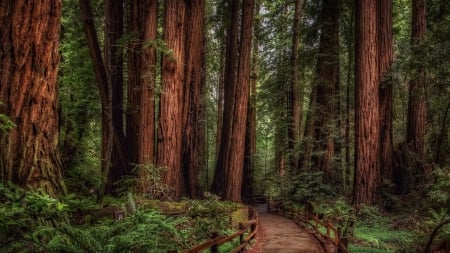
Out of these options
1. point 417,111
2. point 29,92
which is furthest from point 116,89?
point 417,111

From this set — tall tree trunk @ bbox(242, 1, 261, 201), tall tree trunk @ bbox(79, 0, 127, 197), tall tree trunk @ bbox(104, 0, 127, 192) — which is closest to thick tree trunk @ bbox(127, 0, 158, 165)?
tall tree trunk @ bbox(104, 0, 127, 192)

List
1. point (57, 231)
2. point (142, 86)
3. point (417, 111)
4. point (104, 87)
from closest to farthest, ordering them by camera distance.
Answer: point (57, 231), point (104, 87), point (142, 86), point (417, 111)

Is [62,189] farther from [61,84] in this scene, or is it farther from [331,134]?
[331,134]

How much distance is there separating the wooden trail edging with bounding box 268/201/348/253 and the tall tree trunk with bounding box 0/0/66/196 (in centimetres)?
616

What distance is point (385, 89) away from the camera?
1585 centimetres

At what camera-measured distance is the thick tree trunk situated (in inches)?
524

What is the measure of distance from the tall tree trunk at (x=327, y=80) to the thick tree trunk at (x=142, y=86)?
9.96 metres

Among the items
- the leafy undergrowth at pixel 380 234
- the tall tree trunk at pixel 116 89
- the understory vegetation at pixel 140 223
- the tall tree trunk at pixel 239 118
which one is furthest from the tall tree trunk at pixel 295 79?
the tall tree trunk at pixel 116 89

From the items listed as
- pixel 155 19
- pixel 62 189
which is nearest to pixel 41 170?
pixel 62 189

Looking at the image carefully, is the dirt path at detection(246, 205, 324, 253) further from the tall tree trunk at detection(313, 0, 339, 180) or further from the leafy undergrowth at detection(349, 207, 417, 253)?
the tall tree trunk at detection(313, 0, 339, 180)

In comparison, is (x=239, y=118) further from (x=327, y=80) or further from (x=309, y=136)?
(x=327, y=80)

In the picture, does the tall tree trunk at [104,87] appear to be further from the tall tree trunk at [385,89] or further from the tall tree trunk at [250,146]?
the tall tree trunk at [250,146]

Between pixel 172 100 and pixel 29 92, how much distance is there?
277 inches

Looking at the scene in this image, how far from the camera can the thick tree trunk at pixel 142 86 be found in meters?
13.3
